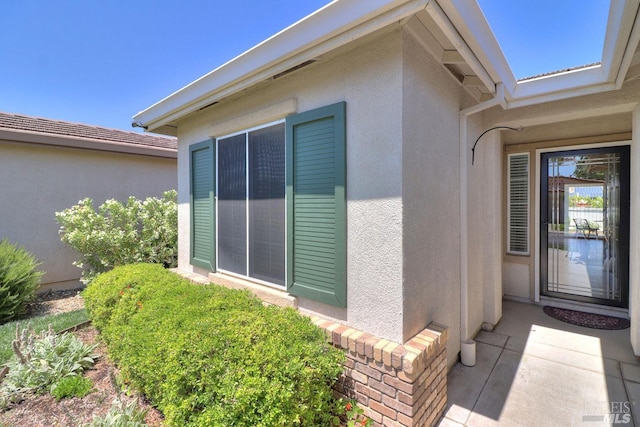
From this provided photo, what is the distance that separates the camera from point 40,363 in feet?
11.7

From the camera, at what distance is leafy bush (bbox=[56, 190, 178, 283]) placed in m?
7.17

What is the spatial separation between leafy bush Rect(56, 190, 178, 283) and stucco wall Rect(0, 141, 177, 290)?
21.4 inches

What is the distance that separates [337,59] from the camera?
3.21 m

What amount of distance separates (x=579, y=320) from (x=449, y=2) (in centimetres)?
634

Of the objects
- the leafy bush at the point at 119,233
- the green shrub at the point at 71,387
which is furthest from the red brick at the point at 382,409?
the leafy bush at the point at 119,233

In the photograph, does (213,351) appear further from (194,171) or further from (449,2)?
(194,171)

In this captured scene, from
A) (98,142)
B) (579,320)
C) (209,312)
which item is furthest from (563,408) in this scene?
(98,142)

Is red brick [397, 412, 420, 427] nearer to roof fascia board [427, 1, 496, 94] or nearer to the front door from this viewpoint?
roof fascia board [427, 1, 496, 94]

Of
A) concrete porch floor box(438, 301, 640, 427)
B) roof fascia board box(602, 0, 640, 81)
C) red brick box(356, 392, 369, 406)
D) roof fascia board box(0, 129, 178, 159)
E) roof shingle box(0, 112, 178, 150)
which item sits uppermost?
roof shingle box(0, 112, 178, 150)

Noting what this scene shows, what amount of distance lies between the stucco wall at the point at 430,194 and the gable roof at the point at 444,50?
0.24 metres

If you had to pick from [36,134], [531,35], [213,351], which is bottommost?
[213,351]

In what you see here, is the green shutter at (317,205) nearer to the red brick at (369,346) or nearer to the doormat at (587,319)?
the red brick at (369,346)

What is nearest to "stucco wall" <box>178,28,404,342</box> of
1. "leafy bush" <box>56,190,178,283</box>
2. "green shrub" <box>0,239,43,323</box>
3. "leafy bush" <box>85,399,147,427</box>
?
"leafy bush" <box>85,399,147,427</box>

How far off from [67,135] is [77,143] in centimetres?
64
